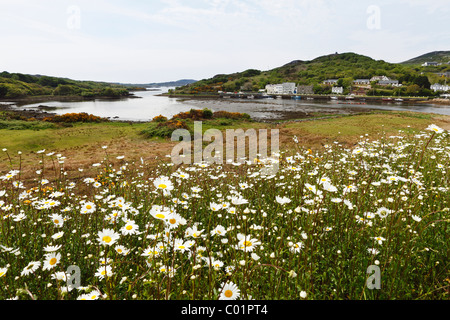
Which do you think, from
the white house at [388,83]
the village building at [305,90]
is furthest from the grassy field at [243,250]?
the white house at [388,83]

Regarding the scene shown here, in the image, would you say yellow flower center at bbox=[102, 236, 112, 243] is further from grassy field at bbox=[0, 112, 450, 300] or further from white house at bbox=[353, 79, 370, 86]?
white house at bbox=[353, 79, 370, 86]

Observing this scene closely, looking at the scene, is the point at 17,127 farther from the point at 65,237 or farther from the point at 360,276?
the point at 360,276

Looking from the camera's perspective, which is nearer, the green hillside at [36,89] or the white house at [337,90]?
the green hillside at [36,89]

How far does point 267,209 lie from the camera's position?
14.5ft

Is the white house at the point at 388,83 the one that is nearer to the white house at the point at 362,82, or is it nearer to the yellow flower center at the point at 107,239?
the white house at the point at 362,82

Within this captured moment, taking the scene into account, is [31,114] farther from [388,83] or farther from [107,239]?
[388,83]

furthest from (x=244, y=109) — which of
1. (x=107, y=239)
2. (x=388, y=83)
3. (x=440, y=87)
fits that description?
(x=440, y=87)

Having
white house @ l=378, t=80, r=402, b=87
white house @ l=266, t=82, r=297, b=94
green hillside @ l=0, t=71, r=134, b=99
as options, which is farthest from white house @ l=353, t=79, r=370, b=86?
green hillside @ l=0, t=71, r=134, b=99

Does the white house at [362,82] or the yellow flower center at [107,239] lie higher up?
the white house at [362,82]

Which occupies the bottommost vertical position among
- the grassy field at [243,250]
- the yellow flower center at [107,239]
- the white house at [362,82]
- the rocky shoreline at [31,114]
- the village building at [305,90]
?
the grassy field at [243,250]

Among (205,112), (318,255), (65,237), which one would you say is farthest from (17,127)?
(318,255)

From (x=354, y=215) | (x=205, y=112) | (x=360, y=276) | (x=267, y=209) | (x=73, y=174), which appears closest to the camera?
(x=360, y=276)
